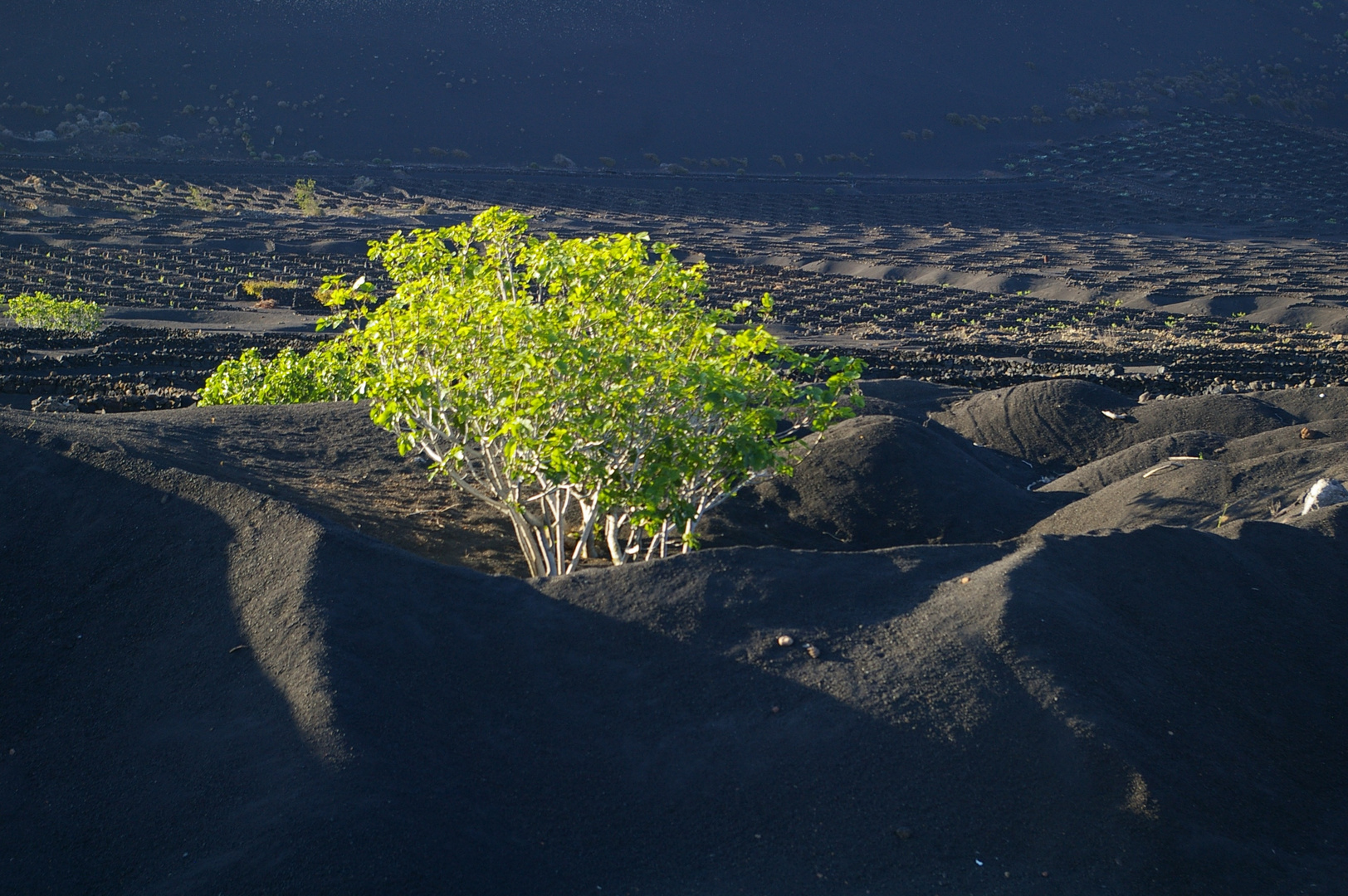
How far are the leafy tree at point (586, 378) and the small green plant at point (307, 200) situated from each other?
46.3 m

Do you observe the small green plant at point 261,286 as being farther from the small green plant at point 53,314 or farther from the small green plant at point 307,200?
the small green plant at point 307,200

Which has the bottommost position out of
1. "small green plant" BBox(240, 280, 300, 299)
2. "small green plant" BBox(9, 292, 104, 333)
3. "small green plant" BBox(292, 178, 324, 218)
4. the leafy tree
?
"small green plant" BBox(240, 280, 300, 299)

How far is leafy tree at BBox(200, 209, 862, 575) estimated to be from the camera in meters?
6.58

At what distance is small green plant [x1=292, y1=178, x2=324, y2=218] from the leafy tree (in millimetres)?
46305

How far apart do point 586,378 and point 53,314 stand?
2162 centimetres

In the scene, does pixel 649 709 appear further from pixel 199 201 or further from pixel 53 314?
pixel 199 201

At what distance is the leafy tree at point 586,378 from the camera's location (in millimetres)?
6582

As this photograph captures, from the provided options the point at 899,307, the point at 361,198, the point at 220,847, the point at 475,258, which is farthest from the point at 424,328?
the point at 361,198

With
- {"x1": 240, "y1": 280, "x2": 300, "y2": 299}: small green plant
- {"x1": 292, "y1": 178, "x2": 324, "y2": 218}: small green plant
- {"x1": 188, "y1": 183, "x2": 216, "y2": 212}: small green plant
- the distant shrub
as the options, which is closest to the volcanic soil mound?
the distant shrub

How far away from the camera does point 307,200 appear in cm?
5150

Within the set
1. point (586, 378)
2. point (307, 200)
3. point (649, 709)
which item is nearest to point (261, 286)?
point (307, 200)

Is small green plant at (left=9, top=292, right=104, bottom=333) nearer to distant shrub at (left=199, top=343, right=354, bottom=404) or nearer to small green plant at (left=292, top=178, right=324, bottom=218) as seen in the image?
distant shrub at (left=199, top=343, right=354, bottom=404)

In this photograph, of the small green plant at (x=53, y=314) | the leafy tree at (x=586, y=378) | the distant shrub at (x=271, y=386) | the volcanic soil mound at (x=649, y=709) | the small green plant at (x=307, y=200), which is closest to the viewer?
the volcanic soil mound at (x=649, y=709)

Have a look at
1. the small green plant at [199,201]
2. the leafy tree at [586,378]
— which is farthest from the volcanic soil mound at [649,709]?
the small green plant at [199,201]
